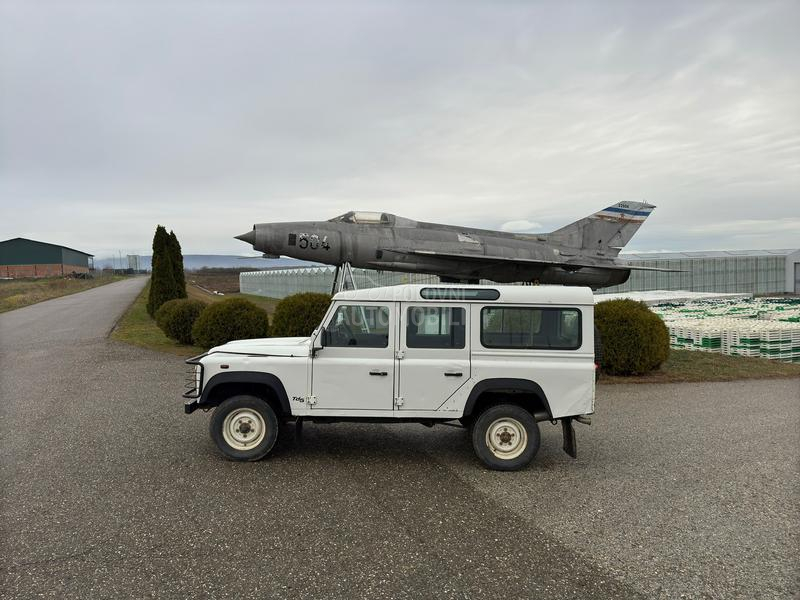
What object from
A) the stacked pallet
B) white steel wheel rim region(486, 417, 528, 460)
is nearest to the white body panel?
white steel wheel rim region(486, 417, 528, 460)

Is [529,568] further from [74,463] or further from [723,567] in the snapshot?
[74,463]

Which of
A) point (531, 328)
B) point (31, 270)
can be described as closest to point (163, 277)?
point (531, 328)

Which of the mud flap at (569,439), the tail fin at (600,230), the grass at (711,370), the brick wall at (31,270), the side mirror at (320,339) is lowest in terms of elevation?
the grass at (711,370)

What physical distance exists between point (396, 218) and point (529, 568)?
31.4ft

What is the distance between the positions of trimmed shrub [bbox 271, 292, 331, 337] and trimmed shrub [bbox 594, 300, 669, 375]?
6.47m

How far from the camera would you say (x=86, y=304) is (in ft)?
111

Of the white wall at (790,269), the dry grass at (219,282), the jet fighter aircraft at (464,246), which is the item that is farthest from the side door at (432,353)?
the dry grass at (219,282)

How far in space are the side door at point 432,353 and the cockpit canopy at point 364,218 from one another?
6.58 m

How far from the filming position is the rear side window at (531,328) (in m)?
6.06

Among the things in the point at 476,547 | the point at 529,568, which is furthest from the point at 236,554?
the point at 529,568

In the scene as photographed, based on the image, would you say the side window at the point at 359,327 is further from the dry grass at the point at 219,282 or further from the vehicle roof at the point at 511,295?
the dry grass at the point at 219,282

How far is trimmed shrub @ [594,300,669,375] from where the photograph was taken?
38.9 ft

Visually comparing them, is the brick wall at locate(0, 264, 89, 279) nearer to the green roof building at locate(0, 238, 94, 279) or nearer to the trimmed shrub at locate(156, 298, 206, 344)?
the green roof building at locate(0, 238, 94, 279)

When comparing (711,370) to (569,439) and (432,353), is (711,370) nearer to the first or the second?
(569,439)
